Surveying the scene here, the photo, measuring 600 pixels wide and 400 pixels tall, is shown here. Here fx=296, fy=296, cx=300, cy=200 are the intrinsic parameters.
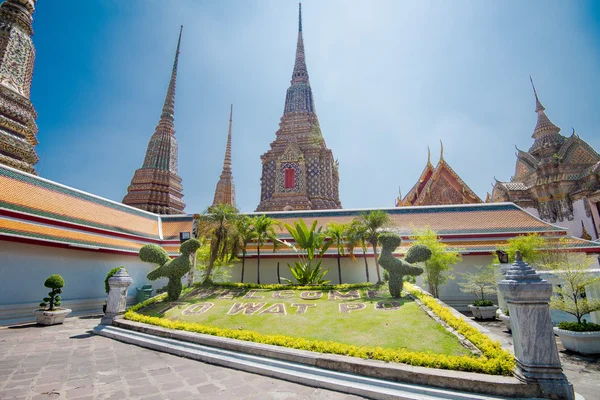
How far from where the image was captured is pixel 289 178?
29141 millimetres

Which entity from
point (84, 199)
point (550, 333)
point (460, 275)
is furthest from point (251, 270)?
point (550, 333)

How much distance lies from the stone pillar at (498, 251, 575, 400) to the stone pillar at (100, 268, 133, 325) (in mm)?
10134

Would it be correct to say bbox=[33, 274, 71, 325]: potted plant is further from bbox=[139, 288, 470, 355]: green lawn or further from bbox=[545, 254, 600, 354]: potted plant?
bbox=[545, 254, 600, 354]: potted plant

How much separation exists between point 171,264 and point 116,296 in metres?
1.93

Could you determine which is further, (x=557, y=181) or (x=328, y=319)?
(x=557, y=181)

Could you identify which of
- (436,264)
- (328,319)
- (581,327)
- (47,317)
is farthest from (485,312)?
(47,317)

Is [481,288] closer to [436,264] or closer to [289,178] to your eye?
[436,264]

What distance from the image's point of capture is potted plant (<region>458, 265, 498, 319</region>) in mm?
12195

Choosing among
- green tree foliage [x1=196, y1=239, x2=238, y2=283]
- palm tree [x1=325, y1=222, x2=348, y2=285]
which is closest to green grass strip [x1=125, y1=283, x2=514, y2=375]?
green tree foliage [x1=196, y1=239, x2=238, y2=283]

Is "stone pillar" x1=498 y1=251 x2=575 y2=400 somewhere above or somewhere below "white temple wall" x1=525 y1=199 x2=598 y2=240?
below

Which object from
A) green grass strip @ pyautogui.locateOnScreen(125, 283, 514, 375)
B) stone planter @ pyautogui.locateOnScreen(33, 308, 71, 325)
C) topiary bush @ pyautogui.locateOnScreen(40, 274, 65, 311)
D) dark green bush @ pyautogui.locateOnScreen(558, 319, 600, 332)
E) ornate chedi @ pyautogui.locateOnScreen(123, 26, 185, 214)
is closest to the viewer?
green grass strip @ pyautogui.locateOnScreen(125, 283, 514, 375)

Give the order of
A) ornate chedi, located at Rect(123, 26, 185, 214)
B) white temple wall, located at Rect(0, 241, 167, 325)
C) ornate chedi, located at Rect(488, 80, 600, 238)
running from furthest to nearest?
1. ornate chedi, located at Rect(123, 26, 185, 214)
2. ornate chedi, located at Rect(488, 80, 600, 238)
3. white temple wall, located at Rect(0, 241, 167, 325)

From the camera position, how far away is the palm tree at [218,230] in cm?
1347

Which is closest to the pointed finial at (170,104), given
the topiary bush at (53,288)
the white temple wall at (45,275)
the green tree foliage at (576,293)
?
the white temple wall at (45,275)
